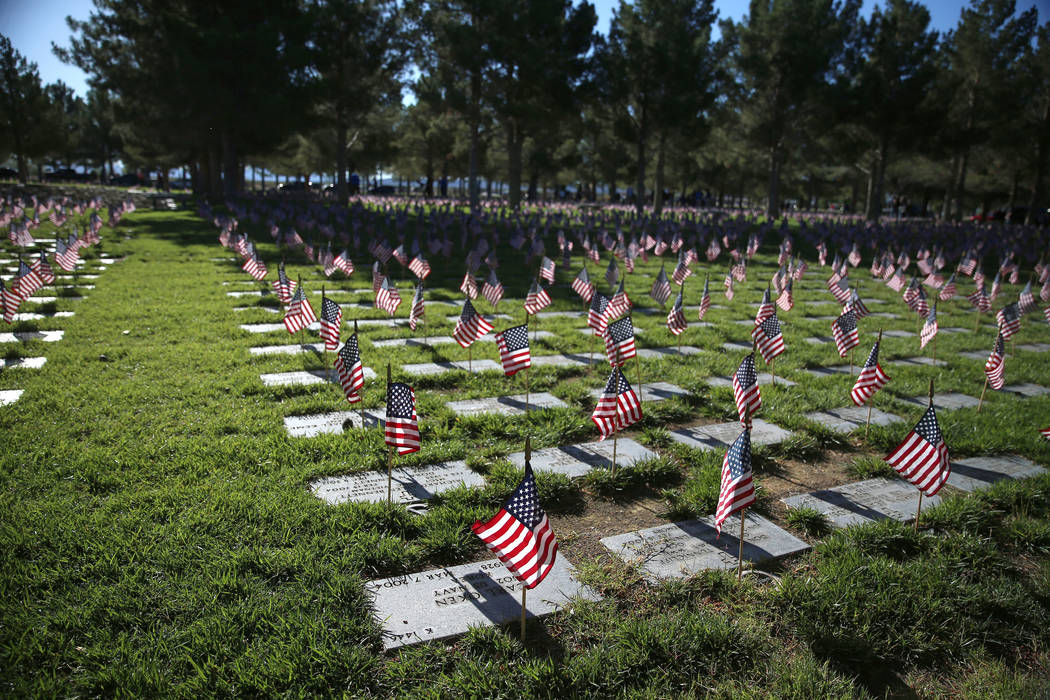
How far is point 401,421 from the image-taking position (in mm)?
3936

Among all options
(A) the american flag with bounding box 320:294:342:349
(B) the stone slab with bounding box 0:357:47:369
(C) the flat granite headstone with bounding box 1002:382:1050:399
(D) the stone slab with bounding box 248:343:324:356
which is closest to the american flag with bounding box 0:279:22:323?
(B) the stone slab with bounding box 0:357:47:369

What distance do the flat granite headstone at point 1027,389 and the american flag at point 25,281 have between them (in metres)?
11.9

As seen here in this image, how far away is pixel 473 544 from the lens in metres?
3.52

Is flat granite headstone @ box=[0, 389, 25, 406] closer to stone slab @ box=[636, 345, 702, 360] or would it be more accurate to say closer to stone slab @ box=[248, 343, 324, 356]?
stone slab @ box=[248, 343, 324, 356]

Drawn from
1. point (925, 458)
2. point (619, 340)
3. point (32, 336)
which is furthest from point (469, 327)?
point (32, 336)

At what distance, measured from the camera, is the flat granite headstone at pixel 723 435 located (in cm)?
507

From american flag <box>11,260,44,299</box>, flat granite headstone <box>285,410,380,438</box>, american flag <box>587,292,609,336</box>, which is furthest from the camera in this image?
american flag <box>11,260,44,299</box>

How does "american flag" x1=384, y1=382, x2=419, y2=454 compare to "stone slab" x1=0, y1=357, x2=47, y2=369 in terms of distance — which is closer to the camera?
"american flag" x1=384, y1=382, x2=419, y2=454

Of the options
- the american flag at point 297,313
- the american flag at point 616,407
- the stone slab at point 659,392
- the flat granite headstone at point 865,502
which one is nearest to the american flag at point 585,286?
→ the stone slab at point 659,392

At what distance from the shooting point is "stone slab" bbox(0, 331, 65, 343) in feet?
24.1

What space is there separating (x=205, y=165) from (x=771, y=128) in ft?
114

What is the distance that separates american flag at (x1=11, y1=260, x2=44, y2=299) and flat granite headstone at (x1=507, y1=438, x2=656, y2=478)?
7740mm

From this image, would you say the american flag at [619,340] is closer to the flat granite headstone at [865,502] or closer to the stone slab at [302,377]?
the flat granite headstone at [865,502]

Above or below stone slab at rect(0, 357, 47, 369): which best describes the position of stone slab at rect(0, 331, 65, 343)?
above
